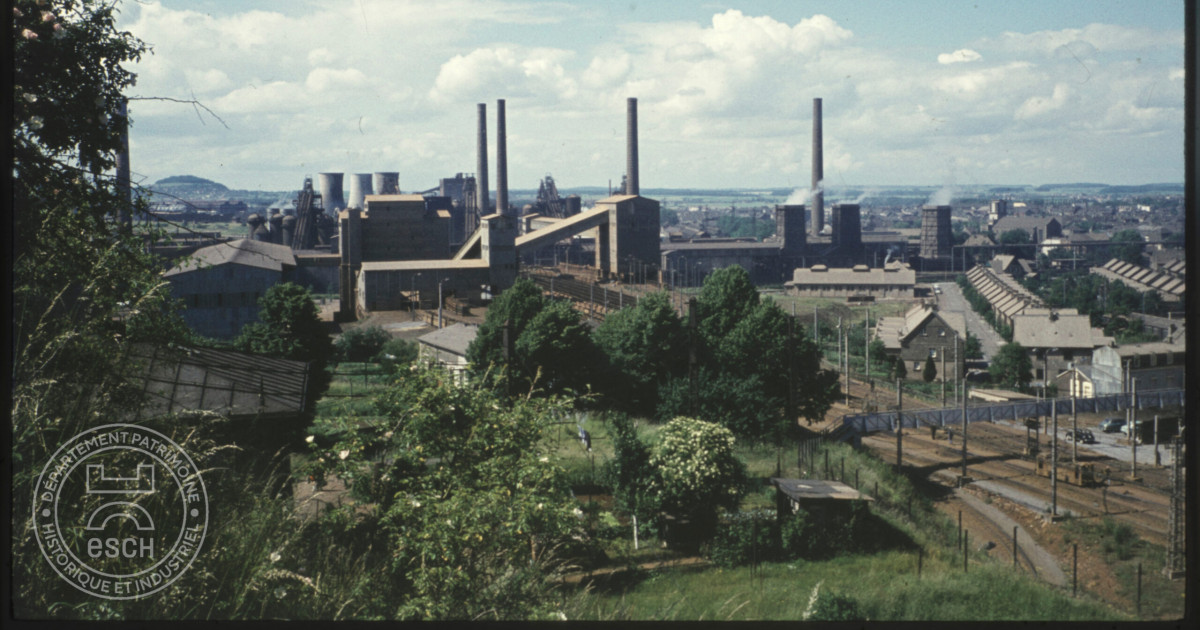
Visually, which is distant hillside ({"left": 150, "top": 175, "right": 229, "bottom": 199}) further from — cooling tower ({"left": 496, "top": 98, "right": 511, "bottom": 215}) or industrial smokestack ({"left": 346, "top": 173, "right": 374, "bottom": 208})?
cooling tower ({"left": 496, "top": 98, "right": 511, "bottom": 215})

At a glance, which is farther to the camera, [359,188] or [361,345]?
[359,188]

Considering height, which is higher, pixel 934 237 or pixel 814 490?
pixel 934 237

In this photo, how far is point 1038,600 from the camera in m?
7.18

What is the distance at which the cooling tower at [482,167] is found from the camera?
3762 cm

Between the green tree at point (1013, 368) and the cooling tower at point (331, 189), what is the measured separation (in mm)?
26248

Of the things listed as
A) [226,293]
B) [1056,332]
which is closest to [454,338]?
[226,293]

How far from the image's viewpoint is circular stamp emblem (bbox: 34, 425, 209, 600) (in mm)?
2221

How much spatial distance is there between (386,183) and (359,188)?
2670 mm

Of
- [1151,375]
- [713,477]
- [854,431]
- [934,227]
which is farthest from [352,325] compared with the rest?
[934,227]

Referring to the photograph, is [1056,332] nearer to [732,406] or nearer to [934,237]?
[732,406]

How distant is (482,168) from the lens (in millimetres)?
38188

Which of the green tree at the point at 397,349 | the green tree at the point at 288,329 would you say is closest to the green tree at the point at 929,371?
the green tree at the point at 397,349

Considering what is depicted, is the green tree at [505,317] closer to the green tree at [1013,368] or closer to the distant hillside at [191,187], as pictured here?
the green tree at [1013,368]

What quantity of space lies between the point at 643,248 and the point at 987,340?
10.4 metres
